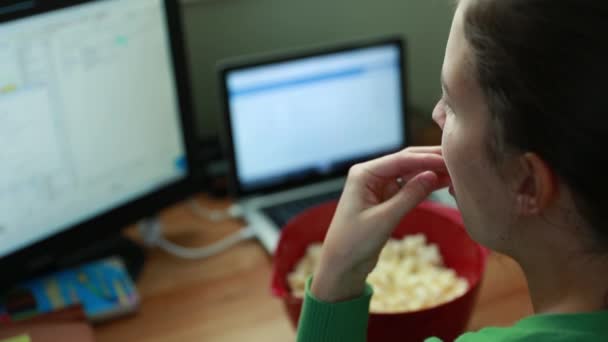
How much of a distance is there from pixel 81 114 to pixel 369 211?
0.46m

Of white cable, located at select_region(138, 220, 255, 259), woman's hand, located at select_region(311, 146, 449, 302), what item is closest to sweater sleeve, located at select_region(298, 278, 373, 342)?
woman's hand, located at select_region(311, 146, 449, 302)

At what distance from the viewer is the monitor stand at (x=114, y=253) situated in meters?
1.10

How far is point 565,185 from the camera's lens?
55cm

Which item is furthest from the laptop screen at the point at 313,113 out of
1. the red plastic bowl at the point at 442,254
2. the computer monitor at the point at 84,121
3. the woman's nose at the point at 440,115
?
the woman's nose at the point at 440,115

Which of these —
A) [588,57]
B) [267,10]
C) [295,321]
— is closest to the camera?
[588,57]

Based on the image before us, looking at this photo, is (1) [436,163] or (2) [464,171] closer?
(2) [464,171]

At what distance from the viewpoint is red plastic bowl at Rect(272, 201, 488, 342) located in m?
0.81

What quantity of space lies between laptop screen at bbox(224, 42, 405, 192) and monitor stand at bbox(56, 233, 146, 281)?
20 centimetres

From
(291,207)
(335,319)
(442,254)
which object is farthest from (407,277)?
(291,207)

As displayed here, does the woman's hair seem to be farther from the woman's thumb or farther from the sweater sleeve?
the sweater sleeve

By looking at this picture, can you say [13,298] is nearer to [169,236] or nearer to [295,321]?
[169,236]

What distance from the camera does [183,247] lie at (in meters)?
1.16

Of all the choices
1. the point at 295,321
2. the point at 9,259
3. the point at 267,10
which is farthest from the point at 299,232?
the point at 267,10

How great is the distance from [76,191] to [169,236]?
0.72 ft
